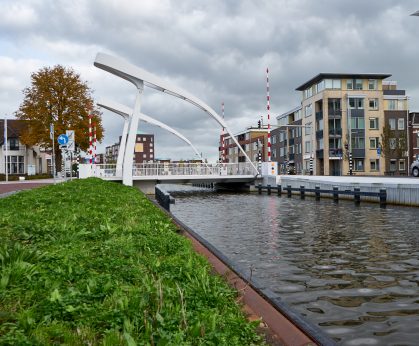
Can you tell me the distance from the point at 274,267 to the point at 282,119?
84.0m

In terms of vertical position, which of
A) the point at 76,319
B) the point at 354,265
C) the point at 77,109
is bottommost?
the point at 354,265

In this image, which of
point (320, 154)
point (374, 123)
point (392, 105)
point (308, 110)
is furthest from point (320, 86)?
point (392, 105)

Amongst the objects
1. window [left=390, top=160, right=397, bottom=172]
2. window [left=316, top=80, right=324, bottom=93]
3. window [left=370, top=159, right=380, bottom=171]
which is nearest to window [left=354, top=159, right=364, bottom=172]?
window [left=370, top=159, right=380, bottom=171]

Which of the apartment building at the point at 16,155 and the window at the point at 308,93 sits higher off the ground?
the window at the point at 308,93

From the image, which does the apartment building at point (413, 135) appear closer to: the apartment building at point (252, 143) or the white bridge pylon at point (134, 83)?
the apartment building at point (252, 143)

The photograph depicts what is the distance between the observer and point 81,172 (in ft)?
110

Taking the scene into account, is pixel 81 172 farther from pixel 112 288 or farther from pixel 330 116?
pixel 330 116

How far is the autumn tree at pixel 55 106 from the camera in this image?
46500 mm

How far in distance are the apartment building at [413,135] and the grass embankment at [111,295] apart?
7000 centimetres

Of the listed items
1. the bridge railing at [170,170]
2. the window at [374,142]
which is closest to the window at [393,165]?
the window at [374,142]

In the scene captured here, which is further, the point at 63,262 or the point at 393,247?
the point at 393,247

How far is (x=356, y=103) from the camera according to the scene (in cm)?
6856

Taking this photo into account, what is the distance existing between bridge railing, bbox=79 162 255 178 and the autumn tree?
442 inches

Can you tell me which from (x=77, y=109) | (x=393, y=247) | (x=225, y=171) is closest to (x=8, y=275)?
(x=393, y=247)
